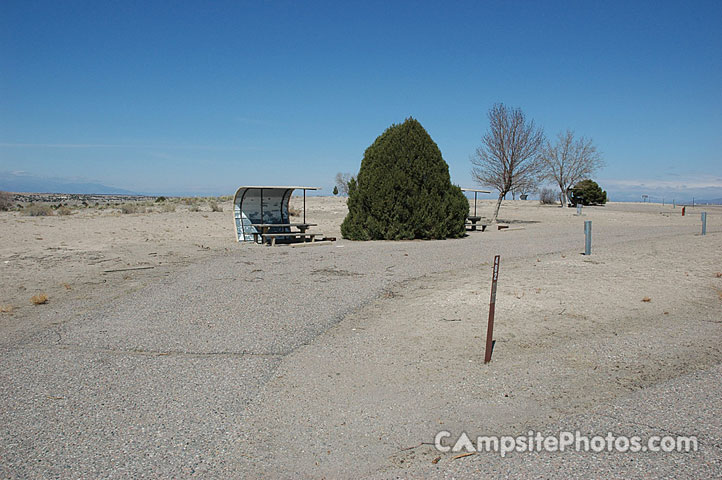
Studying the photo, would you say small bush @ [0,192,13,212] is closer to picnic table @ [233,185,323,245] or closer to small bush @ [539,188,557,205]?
picnic table @ [233,185,323,245]

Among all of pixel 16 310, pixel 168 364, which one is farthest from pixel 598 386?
pixel 16 310

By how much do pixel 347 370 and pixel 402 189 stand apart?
13.2 meters

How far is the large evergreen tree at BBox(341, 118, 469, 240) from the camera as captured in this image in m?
17.9

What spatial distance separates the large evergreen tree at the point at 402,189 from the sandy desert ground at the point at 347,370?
7565mm

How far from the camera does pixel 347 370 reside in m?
5.11

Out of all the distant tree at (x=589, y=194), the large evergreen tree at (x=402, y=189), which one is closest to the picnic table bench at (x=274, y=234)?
the large evergreen tree at (x=402, y=189)

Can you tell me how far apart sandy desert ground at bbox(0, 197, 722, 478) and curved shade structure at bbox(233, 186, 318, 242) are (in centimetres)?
812

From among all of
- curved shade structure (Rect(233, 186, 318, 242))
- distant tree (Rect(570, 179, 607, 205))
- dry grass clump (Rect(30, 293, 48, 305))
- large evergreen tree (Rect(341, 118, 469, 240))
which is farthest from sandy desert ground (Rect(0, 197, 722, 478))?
distant tree (Rect(570, 179, 607, 205))

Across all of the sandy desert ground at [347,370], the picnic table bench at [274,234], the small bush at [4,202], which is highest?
the small bush at [4,202]

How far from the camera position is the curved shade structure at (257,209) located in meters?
18.7

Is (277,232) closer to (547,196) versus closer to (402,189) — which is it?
(402,189)

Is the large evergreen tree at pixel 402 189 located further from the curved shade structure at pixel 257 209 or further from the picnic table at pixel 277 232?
the curved shade structure at pixel 257 209

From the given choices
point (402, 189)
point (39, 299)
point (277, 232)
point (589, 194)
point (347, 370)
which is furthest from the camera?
point (589, 194)

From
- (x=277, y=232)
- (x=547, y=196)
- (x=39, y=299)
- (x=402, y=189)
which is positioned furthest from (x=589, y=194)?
(x=39, y=299)
